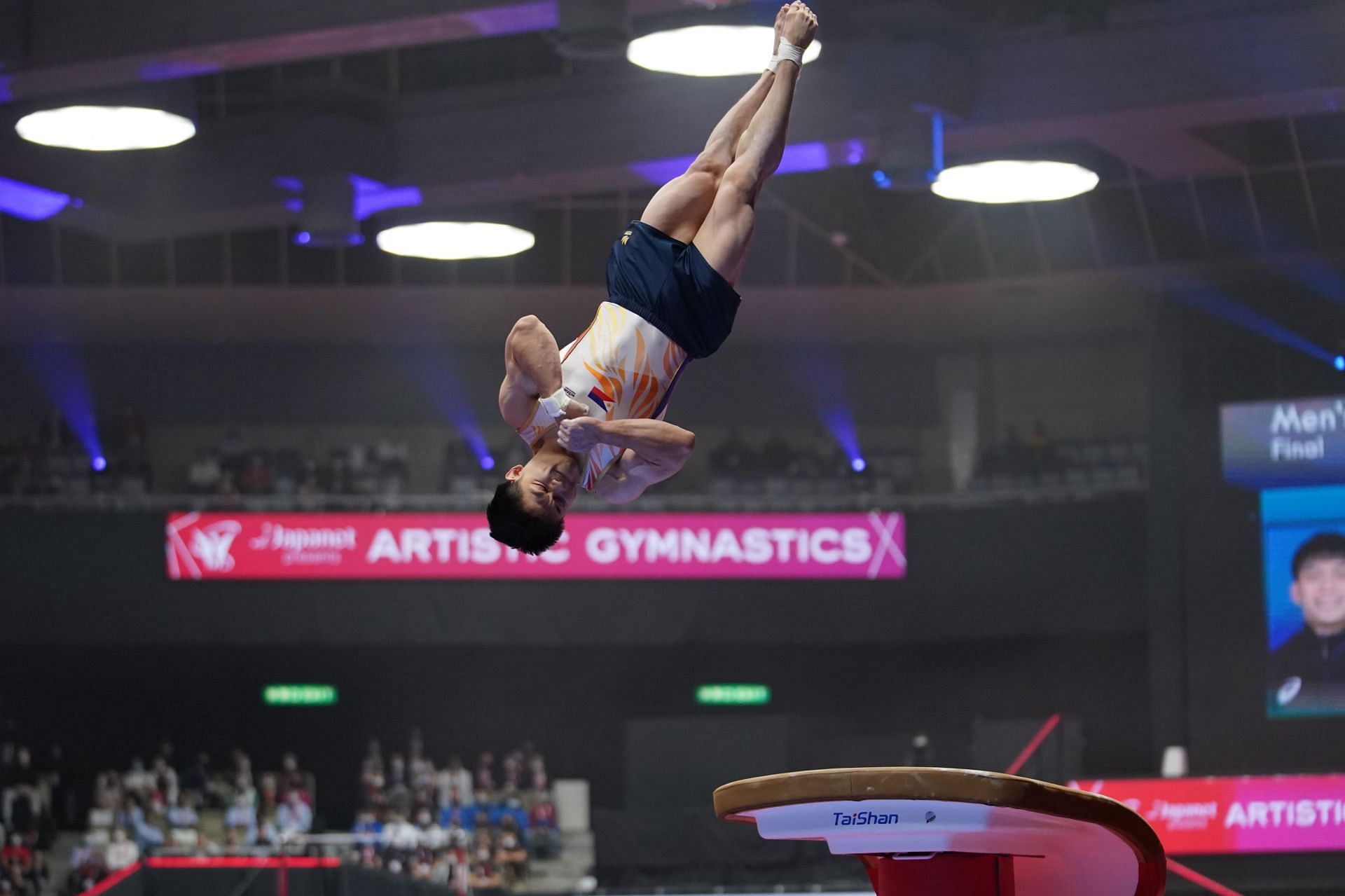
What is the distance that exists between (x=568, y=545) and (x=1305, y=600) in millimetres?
7490

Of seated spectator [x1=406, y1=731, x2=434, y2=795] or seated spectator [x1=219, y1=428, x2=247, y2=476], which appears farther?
seated spectator [x1=219, y1=428, x2=247, y2=476]

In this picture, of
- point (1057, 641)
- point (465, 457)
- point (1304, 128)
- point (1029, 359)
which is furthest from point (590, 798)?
point (1304, 128)

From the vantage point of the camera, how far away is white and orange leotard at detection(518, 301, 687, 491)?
4980mm

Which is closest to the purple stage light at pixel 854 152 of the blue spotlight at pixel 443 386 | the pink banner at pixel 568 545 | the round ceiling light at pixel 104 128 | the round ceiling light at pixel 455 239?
the round ceiling light at pixel 455 239

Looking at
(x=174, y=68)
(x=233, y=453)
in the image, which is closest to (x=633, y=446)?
(x=174, y=68)

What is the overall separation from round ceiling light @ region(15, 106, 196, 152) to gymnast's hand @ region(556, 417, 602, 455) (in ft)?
21.4

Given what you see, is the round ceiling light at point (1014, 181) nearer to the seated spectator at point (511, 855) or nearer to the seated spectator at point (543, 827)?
the seated spectator at point (511, 855)

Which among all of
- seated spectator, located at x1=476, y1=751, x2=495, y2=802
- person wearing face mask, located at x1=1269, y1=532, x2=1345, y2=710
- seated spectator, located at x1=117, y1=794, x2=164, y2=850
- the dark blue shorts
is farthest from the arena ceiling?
seated spectator, located at x1=117, y1=794, x2=164, y2=850

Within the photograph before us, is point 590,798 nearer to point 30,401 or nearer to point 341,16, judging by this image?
point 30,401

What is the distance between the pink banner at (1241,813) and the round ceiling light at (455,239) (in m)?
6.45

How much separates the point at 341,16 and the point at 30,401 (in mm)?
12512

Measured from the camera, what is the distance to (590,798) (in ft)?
63.7

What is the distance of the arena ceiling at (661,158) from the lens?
33.3ft

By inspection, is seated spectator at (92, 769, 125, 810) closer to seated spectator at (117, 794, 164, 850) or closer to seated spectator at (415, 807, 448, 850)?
seated spectator at (117, 794, 164, 850)
